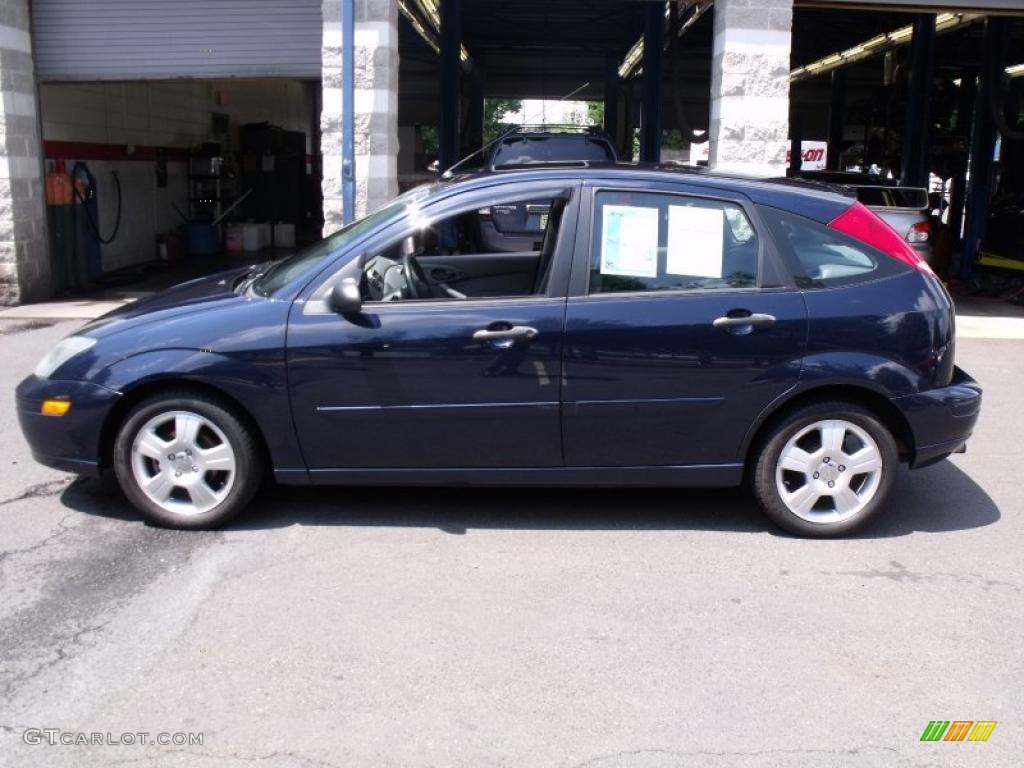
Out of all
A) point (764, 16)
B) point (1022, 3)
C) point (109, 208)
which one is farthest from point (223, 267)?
point (1022, 3)

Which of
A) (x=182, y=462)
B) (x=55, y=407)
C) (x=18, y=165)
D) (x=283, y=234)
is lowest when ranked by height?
(x=182, y=462)

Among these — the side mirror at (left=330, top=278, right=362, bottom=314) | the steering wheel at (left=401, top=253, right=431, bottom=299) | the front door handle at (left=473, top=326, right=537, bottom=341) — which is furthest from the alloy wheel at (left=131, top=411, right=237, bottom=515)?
the front door handle at (left=473, top=326, right=537, bottom=341)

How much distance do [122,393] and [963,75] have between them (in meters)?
19.9

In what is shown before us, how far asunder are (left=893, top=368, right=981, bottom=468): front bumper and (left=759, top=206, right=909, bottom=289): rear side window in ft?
2.02

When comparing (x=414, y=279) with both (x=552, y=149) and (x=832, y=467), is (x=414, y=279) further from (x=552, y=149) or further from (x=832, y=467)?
(x=552, y=149)

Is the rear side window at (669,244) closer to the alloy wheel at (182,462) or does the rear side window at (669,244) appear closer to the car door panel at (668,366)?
the car door panel at (668,366)

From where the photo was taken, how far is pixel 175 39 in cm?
1225

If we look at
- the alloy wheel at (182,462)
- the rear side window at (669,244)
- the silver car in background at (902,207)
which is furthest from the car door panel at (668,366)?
the silver car in background at (902,207)

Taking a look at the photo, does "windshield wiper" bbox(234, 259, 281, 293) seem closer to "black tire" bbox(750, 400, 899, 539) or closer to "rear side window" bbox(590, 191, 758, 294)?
"rear side window" bbox(590, 191, 758, 294)

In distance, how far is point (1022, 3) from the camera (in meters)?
11.1

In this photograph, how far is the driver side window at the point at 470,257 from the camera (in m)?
4.91

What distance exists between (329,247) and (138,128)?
1293 centimetres

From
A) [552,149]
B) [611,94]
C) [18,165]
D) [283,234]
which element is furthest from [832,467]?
[611,94]

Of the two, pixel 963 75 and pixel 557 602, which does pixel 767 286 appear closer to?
pixel 557 602
